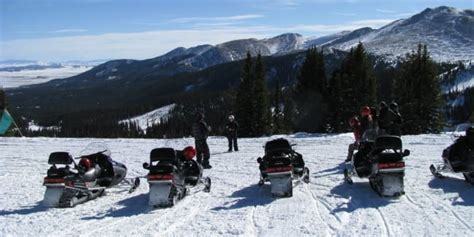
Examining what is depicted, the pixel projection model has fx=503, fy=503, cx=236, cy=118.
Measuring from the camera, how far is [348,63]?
45500 mm

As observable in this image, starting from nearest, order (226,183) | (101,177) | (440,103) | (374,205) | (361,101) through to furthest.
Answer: (374,205), (101,177), (226,183), (440,103), (361,101)

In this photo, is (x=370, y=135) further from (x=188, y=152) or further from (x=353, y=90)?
(x=353, y=90)

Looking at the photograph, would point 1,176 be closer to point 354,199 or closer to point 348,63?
point 354,199

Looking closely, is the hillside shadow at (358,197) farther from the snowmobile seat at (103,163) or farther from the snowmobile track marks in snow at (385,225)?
the snowmobile seat at (103,163)

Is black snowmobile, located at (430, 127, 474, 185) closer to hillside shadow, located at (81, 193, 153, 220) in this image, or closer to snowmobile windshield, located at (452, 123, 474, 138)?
snowmobile windshield, located at (452, 123, 474, 138)

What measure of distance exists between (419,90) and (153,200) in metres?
35.3

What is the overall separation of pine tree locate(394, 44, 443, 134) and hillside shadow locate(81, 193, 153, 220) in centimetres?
3263

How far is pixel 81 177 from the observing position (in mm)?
12570

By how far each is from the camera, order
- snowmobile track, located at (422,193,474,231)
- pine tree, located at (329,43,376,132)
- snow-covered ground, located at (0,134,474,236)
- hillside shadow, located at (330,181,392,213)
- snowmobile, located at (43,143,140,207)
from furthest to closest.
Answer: pine tree, located at (329,43,376,132) → snowmobile, located at (43,143,140,207) → hillside shadow, located at (330,181,392,213) → snow-covered ground, located at (0,134,474,236) → snowmobile track, located at (422,193,474,231)

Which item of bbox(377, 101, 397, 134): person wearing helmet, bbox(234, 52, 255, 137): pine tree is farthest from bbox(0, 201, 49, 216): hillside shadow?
bbox(234, 52, 255, 137): pine tree

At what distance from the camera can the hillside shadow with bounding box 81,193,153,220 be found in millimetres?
11211

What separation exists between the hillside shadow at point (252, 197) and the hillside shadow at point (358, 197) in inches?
67.6

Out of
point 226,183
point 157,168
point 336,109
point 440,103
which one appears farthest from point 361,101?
point 157,168

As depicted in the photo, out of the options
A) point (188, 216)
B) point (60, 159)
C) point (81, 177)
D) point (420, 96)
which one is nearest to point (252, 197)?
point (188, 216)
